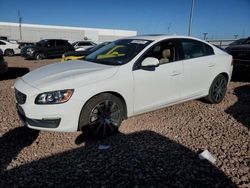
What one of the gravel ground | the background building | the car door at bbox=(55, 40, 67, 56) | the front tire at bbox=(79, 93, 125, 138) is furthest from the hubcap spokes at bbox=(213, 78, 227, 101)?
the background building

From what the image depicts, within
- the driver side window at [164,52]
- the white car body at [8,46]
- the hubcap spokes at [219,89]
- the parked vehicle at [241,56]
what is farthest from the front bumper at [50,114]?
the white car body at [8,46]

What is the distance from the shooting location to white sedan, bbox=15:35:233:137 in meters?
3.43

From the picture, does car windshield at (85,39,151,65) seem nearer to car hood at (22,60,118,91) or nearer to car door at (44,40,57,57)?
car hood at (22,60,118,91)

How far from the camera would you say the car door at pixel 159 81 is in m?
4.05

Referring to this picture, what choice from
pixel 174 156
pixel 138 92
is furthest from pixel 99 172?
pixel 138 92

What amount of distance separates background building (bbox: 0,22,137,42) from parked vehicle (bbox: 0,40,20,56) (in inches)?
757

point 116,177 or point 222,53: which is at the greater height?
point 222,53

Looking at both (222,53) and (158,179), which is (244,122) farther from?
(158,179)

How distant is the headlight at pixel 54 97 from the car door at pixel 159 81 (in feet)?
3.71

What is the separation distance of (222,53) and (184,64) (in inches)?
56.9

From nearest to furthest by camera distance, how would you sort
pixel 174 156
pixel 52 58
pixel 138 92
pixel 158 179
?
1. pixel 158 179
2. pixel 174 156
3. pixel 138 92
4. pixel 52 58

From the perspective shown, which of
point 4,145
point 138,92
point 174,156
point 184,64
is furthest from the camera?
point 184,64

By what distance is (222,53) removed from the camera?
5.55m

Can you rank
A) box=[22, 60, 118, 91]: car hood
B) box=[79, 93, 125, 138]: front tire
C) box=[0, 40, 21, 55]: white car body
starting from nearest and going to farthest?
box=[22, 60, 118, 91]: car hood < box=[79, 93, 125, 138]: front tire < box=[0, 40, 21, 55]: white car body
